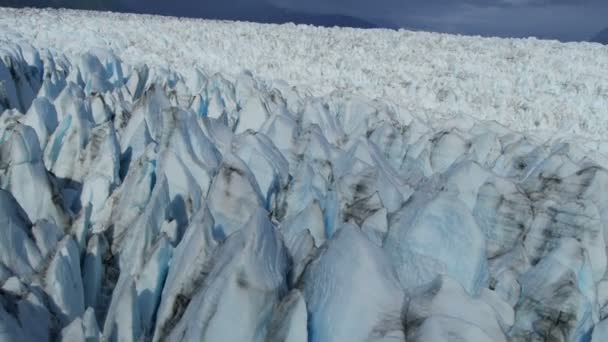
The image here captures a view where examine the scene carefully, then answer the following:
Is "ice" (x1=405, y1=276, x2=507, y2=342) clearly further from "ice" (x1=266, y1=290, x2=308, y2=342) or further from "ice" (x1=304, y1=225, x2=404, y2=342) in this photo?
"ice" (x1=266, y1=290, x2=308, y2=342)

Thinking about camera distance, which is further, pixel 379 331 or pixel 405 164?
pixel 405 164

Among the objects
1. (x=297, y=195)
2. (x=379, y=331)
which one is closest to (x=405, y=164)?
(x=297, y=195)

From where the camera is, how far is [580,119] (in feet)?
34.7

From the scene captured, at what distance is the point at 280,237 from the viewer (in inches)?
116

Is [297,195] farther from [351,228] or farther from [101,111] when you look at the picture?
[101,111]

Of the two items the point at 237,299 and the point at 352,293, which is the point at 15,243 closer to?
the point at 237,299

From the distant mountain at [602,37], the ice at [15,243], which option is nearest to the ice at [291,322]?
the ice at [15,243]

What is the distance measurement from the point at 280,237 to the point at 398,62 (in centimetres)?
1238

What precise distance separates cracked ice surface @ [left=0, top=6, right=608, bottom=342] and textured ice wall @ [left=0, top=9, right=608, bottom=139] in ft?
18.3

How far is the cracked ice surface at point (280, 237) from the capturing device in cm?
243

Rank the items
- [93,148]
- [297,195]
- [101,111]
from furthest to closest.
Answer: [101,111] < [93,148] < [297,195]

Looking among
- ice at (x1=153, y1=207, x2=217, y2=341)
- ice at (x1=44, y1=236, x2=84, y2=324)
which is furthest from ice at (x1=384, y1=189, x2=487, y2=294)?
ice at (x1=44, y1=236, x2=84, y2=324)

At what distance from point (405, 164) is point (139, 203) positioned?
2807 millimetres

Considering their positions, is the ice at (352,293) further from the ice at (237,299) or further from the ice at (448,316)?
the ice at (237,299)
